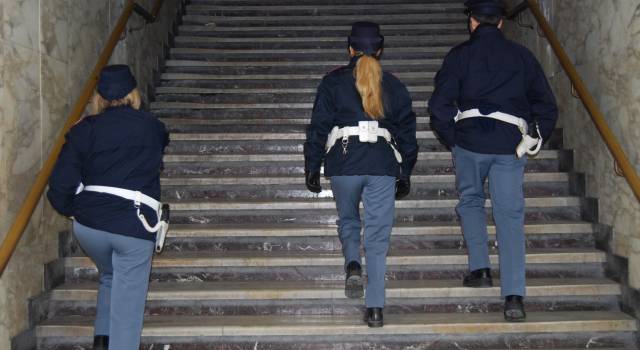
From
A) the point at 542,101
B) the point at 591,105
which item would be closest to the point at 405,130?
the point at 542,101

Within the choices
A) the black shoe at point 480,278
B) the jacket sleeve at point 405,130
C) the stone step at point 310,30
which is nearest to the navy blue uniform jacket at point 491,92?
the jacket sleeve at point 405,130

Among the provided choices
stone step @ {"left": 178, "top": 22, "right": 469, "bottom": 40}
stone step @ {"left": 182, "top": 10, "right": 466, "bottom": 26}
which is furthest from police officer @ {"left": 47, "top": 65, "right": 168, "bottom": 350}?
stone step @ {"left": 182, "top": 10, "right": 466, "bottom": 26}

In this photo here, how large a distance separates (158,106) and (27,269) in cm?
268

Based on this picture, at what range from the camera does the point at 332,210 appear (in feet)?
15.0

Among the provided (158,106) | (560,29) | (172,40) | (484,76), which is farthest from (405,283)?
(172,40)

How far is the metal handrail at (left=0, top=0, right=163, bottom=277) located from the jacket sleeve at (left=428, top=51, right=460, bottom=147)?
224 cm

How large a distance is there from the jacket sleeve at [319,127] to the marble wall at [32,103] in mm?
1628

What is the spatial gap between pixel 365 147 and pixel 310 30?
13.5 ft

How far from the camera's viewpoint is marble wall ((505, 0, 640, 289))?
3727mm

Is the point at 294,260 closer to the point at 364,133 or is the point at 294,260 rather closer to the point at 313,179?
the point at 313,179

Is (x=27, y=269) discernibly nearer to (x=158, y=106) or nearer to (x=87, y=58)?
(x=87, y=58)

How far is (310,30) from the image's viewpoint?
283 inches

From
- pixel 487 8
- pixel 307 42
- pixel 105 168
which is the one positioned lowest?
pixel 105 168

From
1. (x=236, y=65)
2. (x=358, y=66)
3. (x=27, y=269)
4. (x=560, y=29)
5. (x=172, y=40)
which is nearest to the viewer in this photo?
(x=358, y=66)
